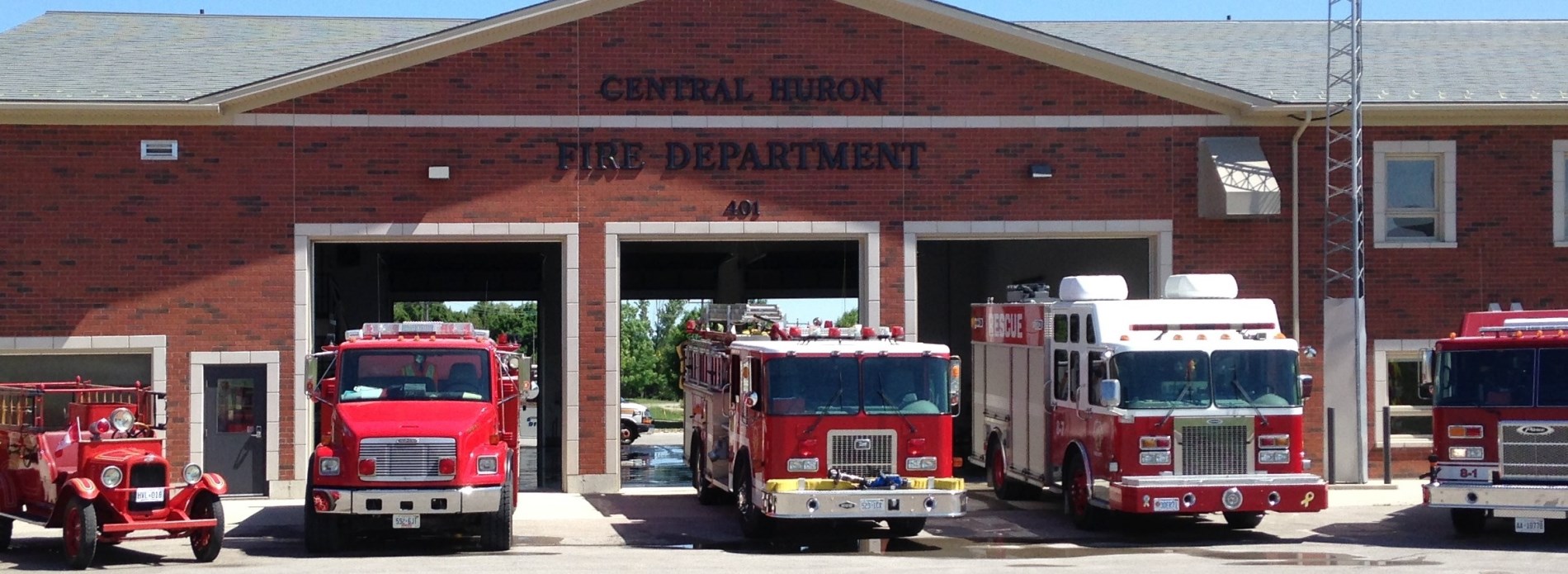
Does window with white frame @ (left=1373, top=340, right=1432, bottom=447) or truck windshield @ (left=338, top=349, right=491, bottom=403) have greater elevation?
truck windshield @ (left=338, top=349, right=491, bottom=403)

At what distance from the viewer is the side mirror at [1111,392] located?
1786 cm

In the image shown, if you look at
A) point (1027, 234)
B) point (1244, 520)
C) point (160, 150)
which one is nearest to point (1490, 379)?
point (1244, 520)

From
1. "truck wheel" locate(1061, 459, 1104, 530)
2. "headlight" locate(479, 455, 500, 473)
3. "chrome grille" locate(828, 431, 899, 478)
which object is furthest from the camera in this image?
"truck wheel" locate(1061, 459, 1104, 530)

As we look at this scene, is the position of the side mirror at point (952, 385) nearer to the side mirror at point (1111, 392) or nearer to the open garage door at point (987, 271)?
the side mirror at point (1111, 392)

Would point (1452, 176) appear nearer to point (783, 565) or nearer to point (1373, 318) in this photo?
point (1373, 318)

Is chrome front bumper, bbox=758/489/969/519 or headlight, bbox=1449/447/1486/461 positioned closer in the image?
chrome front bumper, bbox=758/489/969/519

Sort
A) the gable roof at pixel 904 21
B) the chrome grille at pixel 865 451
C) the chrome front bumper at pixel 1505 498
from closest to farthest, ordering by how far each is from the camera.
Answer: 1. the chrome front bumper at pixel 1505 498
2. the chrome grille at pixel 865 451
3. the gable roof at pixel 904 21

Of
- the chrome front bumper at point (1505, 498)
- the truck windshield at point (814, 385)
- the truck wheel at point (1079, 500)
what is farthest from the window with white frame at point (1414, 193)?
the truck windshield at point (814, 385)

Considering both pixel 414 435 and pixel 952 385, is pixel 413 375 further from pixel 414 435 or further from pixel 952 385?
pixel 952 385

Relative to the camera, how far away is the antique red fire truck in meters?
16.0

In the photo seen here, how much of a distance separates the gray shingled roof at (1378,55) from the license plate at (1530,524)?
8.53 m

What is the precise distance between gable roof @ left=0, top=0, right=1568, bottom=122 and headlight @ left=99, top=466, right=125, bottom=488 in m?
8.05

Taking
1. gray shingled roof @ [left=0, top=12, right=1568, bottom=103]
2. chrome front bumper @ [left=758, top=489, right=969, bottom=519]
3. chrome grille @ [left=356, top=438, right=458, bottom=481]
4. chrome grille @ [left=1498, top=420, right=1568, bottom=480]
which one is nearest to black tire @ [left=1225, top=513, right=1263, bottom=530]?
chrome grille @ [left=1498, top=420, right=1568, bottom=480]

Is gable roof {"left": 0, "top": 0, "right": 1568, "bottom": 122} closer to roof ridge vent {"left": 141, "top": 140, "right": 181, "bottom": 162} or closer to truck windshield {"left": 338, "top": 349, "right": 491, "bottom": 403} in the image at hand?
roof ridge vent {"left": 141, "top": 140, "right": 181, "bottom": 162}
